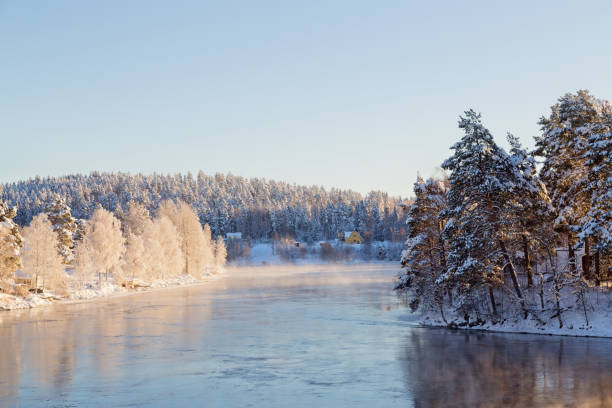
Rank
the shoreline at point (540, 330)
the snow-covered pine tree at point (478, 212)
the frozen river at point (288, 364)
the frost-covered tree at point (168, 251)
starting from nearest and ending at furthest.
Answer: the frozen river at point (288, 364) → the shoreline at point (540, 330) → the snow-covered pine tree at point (478, 212) → the frost-covered tree at point (168, 251)

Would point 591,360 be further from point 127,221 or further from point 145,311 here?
point 127,221

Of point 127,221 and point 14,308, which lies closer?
point 14,308

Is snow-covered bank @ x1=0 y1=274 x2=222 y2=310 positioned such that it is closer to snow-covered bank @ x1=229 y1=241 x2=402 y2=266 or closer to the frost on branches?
the frost on branches

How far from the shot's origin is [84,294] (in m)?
60.3

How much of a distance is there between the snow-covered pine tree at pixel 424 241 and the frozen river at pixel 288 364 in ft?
8.74

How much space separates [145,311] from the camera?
46.3m

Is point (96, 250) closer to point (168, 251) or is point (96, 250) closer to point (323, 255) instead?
point (168, 251)

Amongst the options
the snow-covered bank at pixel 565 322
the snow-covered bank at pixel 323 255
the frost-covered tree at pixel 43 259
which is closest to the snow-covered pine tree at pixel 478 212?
the snow-covered bank at pixel 565 322

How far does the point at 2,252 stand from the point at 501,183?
44760mm

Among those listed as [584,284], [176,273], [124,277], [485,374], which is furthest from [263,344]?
[176,273]

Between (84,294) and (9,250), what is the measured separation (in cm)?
1065

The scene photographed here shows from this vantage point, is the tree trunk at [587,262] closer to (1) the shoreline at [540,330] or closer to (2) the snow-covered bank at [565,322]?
(2) the snow-covered bank at [565,322]

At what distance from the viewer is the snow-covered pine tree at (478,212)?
102 feet

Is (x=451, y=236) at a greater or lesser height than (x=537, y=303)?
greater
